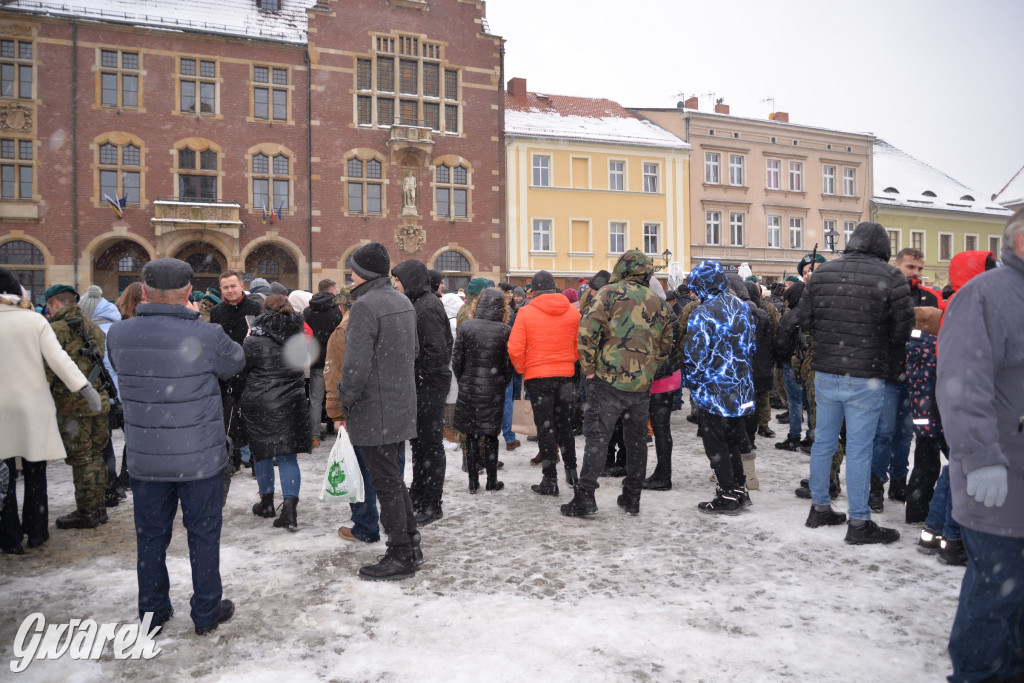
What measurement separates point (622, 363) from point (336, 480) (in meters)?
2.41

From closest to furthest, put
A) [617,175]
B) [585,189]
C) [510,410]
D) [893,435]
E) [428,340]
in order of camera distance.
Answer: [428,340], [893,435], [510,410], [585,189], [617,175]

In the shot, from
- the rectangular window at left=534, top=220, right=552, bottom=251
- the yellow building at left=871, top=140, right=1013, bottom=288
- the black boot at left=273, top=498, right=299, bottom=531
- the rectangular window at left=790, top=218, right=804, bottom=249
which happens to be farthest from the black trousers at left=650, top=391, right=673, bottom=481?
the yellow building at left=871, top=140, right=1013, bottom=288

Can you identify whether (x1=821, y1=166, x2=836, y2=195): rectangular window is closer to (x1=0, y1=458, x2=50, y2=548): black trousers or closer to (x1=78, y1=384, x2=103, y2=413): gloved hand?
(x1=78, y1=384, x2=103, y2=413): gloved hand

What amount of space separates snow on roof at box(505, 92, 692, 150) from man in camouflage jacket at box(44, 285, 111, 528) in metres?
25.2

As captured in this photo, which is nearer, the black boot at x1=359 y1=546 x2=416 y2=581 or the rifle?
the black boot at x1=359 y1=546 x2=416 y2=581

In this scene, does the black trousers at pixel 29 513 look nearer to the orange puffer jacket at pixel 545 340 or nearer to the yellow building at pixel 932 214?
the orange puffer jacket at pixel 545 340

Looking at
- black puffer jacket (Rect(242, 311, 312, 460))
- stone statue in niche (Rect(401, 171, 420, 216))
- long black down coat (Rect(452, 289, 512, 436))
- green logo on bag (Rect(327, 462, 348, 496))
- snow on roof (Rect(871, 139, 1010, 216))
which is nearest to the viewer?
green logo on bag (Rect(327, 462, 348, 496))

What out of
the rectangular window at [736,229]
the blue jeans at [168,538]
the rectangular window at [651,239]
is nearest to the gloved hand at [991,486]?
the blue jeans at [168,538]

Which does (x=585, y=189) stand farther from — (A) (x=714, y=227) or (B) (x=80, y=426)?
(B) (x=80, y=426)

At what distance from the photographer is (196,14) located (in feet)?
84.0

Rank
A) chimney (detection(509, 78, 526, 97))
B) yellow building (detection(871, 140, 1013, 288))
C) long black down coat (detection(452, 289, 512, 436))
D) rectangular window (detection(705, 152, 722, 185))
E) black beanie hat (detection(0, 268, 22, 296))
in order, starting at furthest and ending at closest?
yellow building (detection(871, 140, 1013, 288)) < rectangular window (detection(705, 152, 722, 185)) < chimney (detection(509, 78, 526, 97)) < long black down coat (detection(452, 289, 512, 436)) < black beanie hat (detection(0, 268, 22, 296))

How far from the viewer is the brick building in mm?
23219

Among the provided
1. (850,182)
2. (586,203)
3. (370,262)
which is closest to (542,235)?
(586,203)

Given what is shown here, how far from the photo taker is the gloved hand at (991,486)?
260cm
